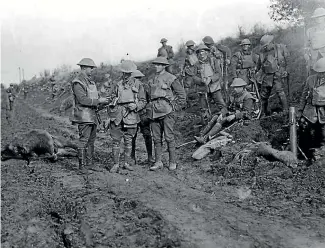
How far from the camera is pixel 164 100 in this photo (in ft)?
24.5

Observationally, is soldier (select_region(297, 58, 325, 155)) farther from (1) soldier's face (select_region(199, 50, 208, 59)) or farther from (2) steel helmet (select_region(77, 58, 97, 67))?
(2) steel helmet (select_region(77, 58, 97, 67))

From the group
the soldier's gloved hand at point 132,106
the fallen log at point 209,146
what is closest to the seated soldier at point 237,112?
the fallen log at point 209,146

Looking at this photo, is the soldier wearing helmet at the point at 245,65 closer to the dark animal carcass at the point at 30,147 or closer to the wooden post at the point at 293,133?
the wooden post at the point at 293,133

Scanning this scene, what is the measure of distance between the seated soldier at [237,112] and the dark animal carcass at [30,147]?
3355mm

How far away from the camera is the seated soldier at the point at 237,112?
9.19m

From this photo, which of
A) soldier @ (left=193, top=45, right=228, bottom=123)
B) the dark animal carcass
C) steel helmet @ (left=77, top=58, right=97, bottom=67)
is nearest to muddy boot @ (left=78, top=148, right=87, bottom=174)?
the dark animal carcass

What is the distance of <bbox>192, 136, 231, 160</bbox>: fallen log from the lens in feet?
27.5

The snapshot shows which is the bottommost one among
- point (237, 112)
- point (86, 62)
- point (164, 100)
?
point (237, 112)

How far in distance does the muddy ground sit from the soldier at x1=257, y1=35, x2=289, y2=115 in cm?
180

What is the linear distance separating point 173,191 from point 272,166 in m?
1.83

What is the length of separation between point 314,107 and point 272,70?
114 inches

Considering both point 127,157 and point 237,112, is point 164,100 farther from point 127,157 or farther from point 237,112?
point 237,112

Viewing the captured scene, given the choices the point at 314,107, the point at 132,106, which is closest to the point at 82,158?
the point at 132,106

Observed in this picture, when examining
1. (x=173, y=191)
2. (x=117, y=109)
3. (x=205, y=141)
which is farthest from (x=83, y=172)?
(x=205, y=141)
